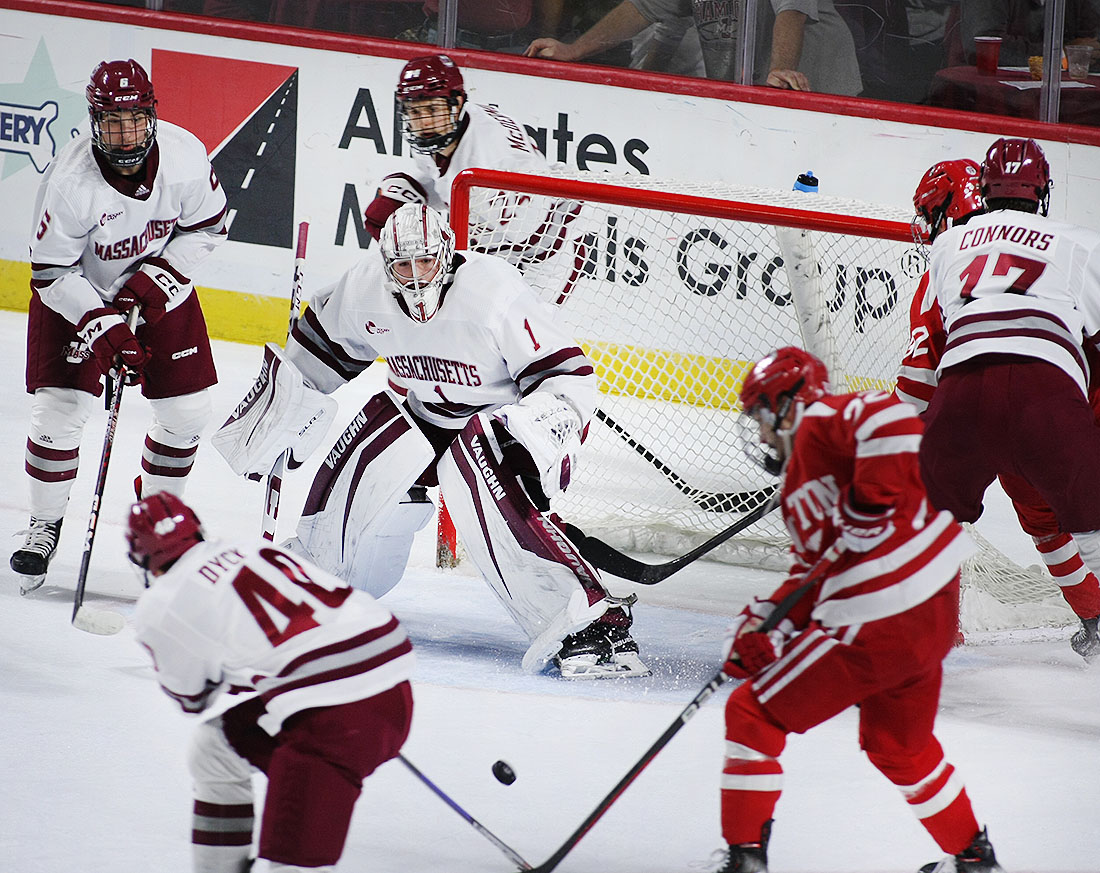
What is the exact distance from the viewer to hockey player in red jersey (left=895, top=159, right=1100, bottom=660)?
10.4 feet

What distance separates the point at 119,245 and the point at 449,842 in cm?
181

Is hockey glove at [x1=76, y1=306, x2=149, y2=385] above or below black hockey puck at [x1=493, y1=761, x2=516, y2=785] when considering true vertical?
above

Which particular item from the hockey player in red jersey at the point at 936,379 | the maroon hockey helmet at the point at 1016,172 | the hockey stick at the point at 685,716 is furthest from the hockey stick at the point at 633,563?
the hockey stick at the point at 685,716

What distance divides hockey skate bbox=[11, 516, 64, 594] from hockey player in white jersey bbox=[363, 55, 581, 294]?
1.10 meters

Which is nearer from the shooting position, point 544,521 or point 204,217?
point 544,521

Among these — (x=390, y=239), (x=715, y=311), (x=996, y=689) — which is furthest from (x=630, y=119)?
(x=996, y=689)

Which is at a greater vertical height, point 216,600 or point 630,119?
point 630,119

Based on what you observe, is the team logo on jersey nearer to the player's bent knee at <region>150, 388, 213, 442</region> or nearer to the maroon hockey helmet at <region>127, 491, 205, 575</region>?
the player's bent knee at <region>150, 388, 213, 442</region>

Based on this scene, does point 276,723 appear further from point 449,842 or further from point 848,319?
point 848,319

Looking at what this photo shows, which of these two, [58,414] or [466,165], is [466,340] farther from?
[58,414]

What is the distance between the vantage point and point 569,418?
10.2 ft

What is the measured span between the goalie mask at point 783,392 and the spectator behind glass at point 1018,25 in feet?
11.7

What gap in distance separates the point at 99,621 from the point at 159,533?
1.29 metres

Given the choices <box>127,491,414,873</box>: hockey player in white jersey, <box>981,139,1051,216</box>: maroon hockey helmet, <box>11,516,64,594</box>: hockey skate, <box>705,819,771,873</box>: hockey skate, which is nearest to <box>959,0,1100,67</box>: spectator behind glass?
<box>981,139,1051,216</box>: maroon hockey helmet
